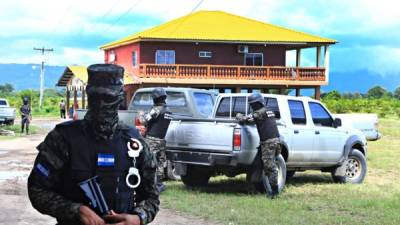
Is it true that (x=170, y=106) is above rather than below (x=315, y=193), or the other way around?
above

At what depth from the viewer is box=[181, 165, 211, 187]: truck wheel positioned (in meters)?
12.1

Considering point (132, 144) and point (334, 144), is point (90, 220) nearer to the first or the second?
point (132, 144)

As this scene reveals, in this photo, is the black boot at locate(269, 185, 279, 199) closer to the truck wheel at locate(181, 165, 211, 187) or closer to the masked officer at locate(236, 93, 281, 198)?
the masked officer at locate(236, 93, 281, 198)

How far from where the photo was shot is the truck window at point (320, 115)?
12984 mm

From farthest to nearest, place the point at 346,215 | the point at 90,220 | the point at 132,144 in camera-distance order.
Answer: the point at 346,215 < the point at 132,144 < the point at 90,220

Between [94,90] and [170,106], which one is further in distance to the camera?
[170,106]

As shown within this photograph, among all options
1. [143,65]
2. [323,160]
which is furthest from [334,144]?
[143,65]

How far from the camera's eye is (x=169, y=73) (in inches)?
1570

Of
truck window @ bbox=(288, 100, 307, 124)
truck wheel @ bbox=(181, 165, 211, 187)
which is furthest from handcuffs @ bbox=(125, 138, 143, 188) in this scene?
truck window @ bbox=(288, 100, 307, 124)

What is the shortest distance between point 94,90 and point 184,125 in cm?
857

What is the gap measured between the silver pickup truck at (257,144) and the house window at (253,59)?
30296 mm

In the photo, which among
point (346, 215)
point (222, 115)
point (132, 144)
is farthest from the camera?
point (222, 115)

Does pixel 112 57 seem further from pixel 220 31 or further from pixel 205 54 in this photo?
pixel 220 31

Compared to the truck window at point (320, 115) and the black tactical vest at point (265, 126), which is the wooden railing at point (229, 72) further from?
the black tactical vest at point (265, 126)
